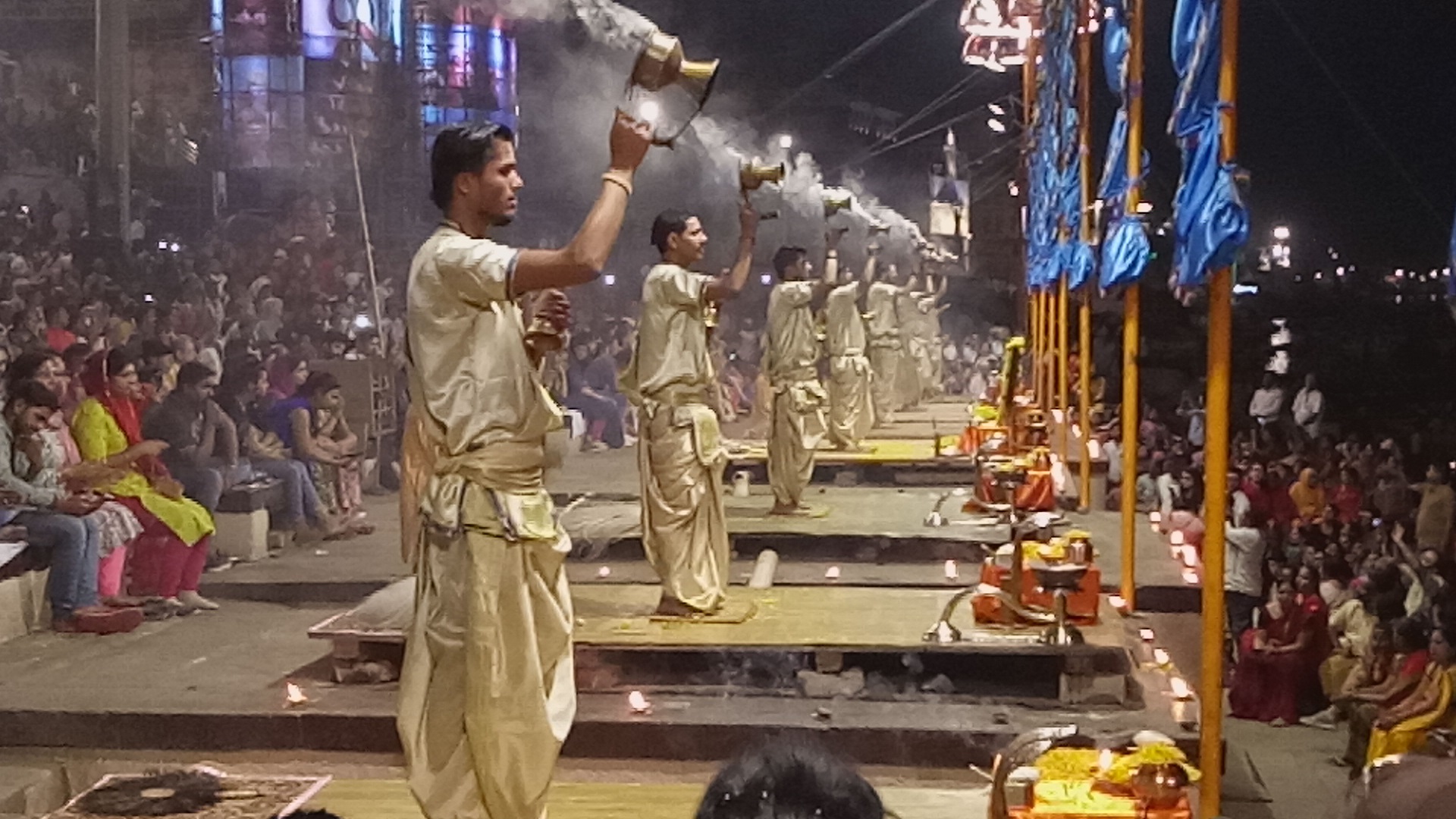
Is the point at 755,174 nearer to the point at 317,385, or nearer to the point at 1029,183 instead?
the point at 317,385

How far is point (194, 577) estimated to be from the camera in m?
8.59

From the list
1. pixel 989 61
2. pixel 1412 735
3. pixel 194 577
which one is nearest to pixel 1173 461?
pixel 989 61

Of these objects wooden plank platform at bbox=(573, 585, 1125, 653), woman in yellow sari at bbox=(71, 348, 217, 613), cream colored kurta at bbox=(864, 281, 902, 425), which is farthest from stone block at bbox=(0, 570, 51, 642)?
cream colored kurta at bbox=(864, 281, 902, 425)

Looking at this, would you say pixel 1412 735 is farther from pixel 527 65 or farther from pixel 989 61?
pixel 527 65

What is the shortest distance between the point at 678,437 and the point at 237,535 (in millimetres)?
4426

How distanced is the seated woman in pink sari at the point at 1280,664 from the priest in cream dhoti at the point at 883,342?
25.5 feet

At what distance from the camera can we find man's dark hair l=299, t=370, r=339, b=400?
11.0 m

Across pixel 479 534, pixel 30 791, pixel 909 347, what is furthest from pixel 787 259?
pixel 909 347

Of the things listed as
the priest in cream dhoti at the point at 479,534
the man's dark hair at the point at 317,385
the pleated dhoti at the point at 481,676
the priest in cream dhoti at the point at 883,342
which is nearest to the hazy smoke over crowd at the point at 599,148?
the priest in cream dhoti at the point at 883,342

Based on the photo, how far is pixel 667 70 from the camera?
12.3 ft

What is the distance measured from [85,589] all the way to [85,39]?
29.5ft

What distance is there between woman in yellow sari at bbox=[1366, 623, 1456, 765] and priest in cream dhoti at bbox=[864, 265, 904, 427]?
9.56m

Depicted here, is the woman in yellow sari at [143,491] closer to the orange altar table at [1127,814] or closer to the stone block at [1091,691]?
the stone block at [1091,691]

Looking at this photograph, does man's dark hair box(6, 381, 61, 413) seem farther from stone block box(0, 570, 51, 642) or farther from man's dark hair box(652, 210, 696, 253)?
man's dark hair box(652, 210, 696, 253)
